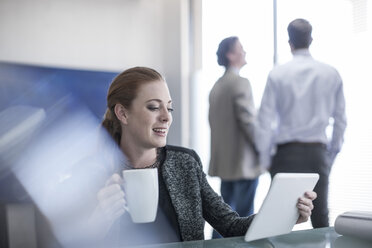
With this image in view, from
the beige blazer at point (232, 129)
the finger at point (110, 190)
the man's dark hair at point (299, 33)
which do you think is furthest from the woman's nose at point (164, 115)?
the man's dark hair at point (299, 33)

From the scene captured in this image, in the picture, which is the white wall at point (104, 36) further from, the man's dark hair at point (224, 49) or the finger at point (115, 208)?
the finger at point (115, 208)

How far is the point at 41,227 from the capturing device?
97cm

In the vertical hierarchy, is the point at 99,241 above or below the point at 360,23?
below

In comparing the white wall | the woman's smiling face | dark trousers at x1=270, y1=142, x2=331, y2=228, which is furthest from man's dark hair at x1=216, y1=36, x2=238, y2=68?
the woman's smiling face

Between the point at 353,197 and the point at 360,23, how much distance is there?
121 cm

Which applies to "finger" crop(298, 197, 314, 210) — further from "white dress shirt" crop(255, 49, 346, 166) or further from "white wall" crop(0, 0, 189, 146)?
"white wall" crop(0, 0, 189, 146)

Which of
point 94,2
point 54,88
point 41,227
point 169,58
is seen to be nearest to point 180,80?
point 169,58

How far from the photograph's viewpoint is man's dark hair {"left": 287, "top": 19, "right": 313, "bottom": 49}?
2020mm

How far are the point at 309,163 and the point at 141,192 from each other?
51.0 inches

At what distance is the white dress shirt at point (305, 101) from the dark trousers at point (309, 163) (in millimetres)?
40

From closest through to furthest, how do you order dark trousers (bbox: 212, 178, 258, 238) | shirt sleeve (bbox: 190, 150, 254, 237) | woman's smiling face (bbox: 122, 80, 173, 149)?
shirt sleeve (bbox: 190, 150, 254, 237)
woman's smiling face (bbox: 122, 80, 173, 149)
dark trousers (bbox: 212, 178, 258, 238)

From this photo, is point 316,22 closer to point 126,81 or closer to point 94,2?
point 94,2

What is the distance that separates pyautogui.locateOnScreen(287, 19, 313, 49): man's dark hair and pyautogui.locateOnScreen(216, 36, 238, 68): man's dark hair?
0.36m

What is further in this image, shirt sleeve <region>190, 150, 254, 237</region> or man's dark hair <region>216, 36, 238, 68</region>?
man's dark hair <region>216, 36, 238, 68</region>
